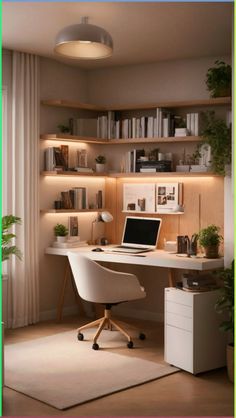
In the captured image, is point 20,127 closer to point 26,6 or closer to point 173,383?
point 26,6

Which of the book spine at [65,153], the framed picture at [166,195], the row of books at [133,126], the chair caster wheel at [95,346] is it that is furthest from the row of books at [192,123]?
the chair caster wheel at [95,346]

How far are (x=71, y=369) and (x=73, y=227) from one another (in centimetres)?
211

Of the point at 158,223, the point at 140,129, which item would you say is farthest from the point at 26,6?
the point at 158,223

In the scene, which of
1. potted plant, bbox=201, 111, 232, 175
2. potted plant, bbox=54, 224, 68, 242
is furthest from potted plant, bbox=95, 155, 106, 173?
potted plant, bbox=201, 111, 232, 175

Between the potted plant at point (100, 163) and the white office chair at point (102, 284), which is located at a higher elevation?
the potted plant at point (100, 163)

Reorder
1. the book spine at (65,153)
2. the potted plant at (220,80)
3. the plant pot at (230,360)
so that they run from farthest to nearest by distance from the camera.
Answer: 1. the book spine at (65,153)
2. the potted plant at (220,80)
3. the plant pot at (230,360)

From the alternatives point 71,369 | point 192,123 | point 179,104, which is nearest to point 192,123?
point 192,123

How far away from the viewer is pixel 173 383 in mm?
4211

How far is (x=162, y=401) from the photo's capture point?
3824mm

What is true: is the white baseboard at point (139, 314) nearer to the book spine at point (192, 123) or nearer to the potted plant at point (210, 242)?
the potted plant at point (210, 242)

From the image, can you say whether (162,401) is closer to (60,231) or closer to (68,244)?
(68,244)

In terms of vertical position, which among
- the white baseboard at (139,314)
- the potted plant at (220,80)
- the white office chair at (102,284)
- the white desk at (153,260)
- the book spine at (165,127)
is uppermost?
the potted plant at (220,80)

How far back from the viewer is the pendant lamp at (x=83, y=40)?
4332 millimetres

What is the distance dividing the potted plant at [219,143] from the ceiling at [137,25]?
0.73 meters
